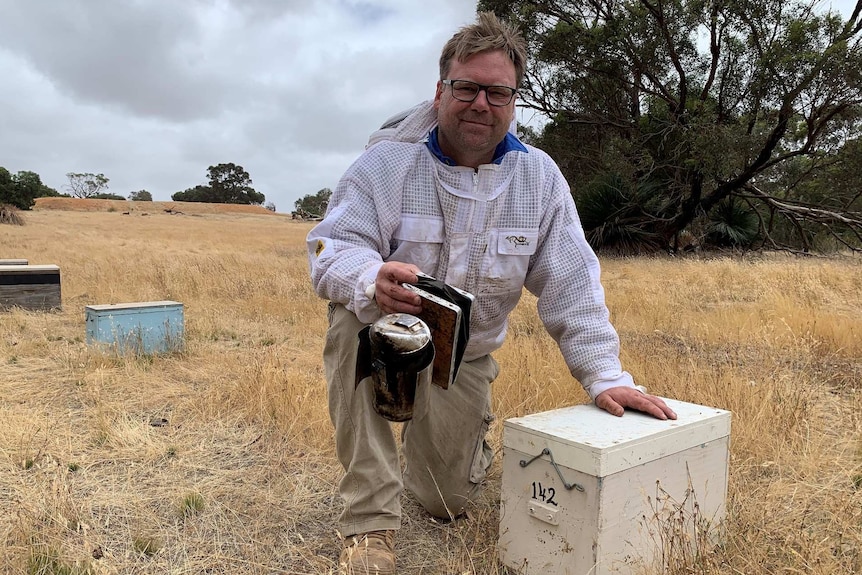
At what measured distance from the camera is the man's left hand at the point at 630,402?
90.4 inches

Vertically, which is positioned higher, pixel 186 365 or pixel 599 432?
pixel 599 432

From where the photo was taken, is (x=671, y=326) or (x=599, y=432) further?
(x=671, y=326)

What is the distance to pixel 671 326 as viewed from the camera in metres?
6.36

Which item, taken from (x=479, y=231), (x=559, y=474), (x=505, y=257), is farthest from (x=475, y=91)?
(x=559, y=474)

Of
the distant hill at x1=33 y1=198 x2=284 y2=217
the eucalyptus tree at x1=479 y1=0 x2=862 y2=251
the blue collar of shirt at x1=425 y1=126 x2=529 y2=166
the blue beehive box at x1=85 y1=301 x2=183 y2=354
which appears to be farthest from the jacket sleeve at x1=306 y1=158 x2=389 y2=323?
the distant hill at x1=33 y1=198 x2=284 y2=217

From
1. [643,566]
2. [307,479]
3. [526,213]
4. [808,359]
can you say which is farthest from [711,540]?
[808,359]

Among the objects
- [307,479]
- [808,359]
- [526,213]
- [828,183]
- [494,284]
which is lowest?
[307,479]

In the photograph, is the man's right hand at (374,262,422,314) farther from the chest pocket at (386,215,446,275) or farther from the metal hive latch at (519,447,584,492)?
the metal hive latch at (519,447,584,492)

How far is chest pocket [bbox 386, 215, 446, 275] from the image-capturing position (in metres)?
2.42

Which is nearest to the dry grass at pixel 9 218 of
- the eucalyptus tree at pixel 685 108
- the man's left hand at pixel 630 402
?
the eucalyptus tree at pixel 685 108

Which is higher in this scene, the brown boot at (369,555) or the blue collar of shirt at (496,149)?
the blue collar of shirt at (496,149)

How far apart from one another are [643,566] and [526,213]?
1241 mm

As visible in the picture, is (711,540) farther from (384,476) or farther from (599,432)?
(384,476)

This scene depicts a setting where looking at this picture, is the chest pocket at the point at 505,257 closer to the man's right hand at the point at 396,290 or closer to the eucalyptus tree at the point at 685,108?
the man's right hand at the point at 396,290
